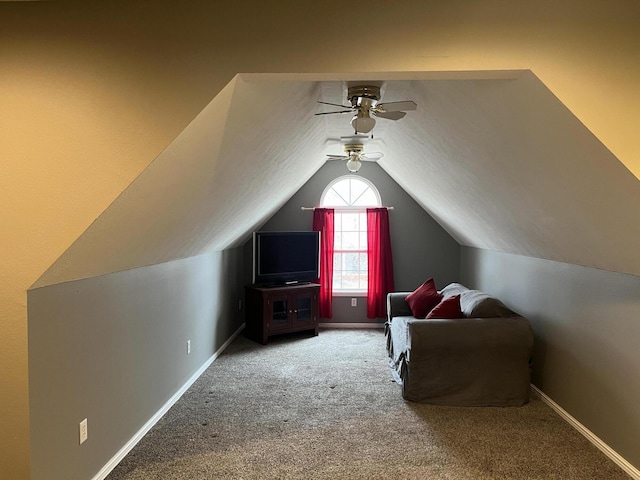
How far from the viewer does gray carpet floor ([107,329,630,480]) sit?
2.77 m

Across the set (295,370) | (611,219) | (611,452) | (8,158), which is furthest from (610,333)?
(8,158)

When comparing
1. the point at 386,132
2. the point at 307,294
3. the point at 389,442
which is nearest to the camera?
the point at 389,442

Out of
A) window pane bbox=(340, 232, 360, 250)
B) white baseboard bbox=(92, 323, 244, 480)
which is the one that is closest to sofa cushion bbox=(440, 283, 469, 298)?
window pane bbox=(340, 232, 360, 250)

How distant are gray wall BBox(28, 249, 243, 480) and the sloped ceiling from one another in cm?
15

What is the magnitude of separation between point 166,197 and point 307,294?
152 inches

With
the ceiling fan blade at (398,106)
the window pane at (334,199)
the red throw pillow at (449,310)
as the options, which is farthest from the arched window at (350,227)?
the ceiling fan blade at (398,106)

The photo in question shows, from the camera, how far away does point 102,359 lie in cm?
270

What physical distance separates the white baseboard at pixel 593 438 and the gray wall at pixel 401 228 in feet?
9.58

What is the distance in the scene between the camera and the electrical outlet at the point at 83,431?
247 cm

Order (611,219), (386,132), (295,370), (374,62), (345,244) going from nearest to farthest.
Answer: (374,62), (611,219), (386,132), (295,370), (345,244)

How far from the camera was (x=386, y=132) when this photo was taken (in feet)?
14.2

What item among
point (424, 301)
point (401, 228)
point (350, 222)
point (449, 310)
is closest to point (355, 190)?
point (350, 222)

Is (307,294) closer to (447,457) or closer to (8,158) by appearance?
(447,457)

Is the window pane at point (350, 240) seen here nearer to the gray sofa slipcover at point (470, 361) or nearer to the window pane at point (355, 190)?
the window pane at point (355, 190)
